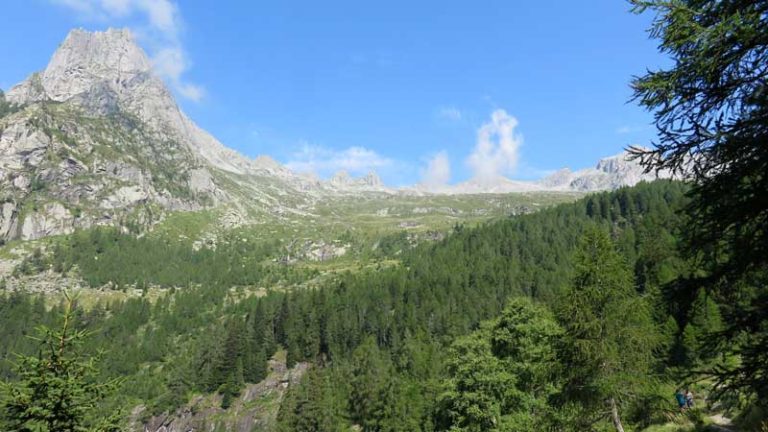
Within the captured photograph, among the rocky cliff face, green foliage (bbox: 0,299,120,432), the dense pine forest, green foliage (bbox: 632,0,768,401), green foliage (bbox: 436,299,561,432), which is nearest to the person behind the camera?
green foliage (bbox: 632,0,768,401)

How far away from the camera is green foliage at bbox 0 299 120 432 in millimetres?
13898

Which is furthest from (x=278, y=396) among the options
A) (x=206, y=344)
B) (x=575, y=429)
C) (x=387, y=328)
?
(x=575, y=429)

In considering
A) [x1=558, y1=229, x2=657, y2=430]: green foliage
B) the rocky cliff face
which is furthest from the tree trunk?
the rocky cliff face

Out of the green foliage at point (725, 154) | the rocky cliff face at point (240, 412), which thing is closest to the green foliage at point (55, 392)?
the green foliage at point (725, 154)

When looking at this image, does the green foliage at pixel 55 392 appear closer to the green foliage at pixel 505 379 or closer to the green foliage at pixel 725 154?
the green foliage at pixel 725 154

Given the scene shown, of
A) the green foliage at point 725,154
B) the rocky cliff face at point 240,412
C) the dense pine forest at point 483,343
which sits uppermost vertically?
the green foliage at point 725,154

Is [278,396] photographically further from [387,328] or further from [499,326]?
[499,326]

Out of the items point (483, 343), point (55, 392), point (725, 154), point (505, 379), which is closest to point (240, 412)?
point (483, 343)

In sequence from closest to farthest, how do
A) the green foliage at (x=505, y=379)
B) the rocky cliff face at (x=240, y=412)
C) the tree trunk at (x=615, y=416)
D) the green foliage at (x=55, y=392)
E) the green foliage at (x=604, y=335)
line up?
the green foliage at (x=55, y=392) → the tree trunk at (x=615, y=416) → the green foliage at (x=604, y=335) → the green foliage at (x=505, y=379) → the rocky cliff face at (x=240, y=412)

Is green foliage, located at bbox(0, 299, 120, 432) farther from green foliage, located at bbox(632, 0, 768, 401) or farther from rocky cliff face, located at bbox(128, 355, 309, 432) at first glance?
rocky cliff face, located at bbox(128, 355, 309, 432)

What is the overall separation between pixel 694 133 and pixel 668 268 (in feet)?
307

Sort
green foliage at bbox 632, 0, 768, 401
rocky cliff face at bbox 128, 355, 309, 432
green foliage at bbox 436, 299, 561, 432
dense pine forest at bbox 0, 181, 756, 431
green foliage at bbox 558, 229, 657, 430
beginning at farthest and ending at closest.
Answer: rocky cliff face at bbox 128, 355, 309, 432, green foliage at bbox 436, 299, 561, 432, dense pine forest at bbox 0, 181, 756, 431, green foliage at bbox 558, 229, 657, 430, green foliage at bbox 632, 0, 768, 401

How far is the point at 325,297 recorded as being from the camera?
16962 cm

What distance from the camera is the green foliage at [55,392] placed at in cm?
1390
